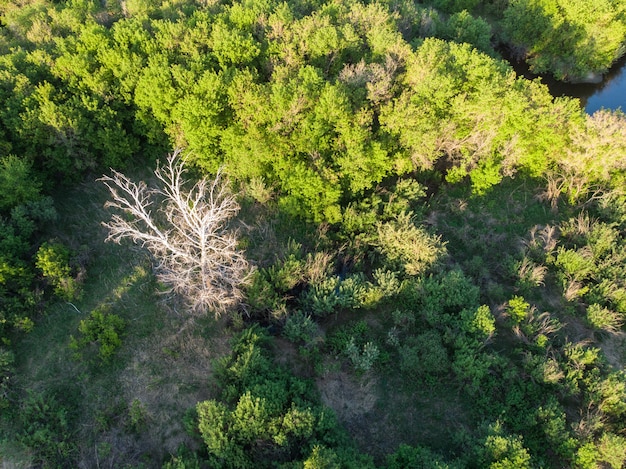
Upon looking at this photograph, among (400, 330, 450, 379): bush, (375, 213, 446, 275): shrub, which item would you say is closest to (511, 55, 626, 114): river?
(375, 213, 446, 275): shrub

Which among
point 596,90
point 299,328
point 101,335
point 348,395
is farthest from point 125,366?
point 596,90

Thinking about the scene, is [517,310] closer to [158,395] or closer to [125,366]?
[158,395]

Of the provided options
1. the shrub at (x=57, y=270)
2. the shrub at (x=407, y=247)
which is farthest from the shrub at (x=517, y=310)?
the shrub at (x=57, y=270)

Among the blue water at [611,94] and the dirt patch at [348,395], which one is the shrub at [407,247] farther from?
the blue water at [611,94]

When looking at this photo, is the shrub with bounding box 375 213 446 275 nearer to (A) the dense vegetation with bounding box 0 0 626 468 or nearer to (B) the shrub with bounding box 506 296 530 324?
(A) the dense vegetation with bounding box 0 0 626 468

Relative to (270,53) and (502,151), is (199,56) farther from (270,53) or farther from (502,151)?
(502,151)
